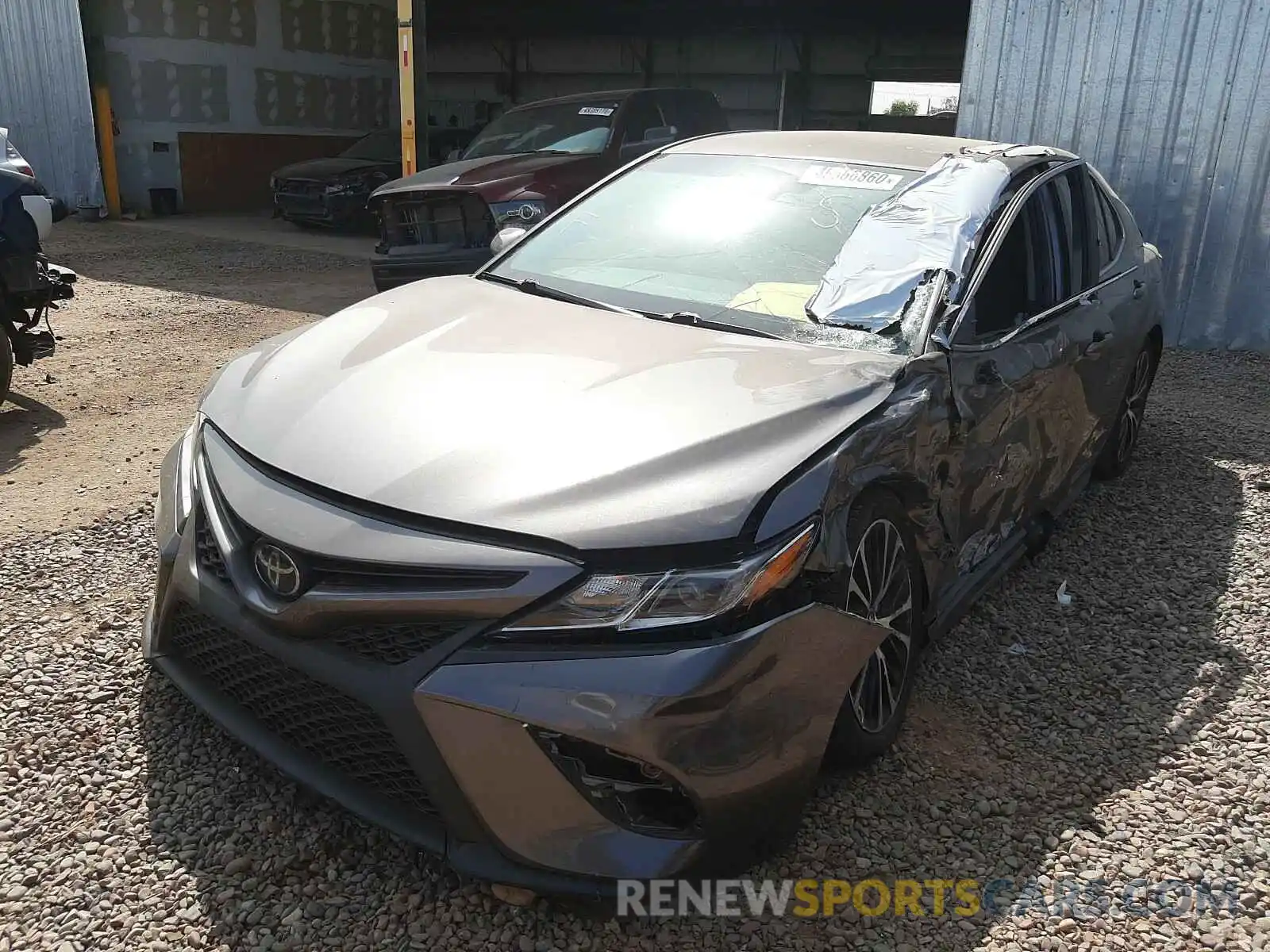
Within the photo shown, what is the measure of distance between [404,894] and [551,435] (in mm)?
1020

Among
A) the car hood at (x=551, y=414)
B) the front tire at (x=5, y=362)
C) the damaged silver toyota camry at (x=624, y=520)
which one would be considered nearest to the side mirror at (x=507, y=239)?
the damaged silver toyota camry at (x=624, y=520)

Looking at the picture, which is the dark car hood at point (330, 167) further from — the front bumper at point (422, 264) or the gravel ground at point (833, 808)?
the gravel ground at point (833, 808)

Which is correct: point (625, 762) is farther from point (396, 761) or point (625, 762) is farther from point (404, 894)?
point (404, 894)

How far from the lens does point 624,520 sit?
1911 mm

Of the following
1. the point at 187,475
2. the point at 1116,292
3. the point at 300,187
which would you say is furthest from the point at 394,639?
the point at 300,187

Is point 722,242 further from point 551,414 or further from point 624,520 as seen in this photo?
point 624,520

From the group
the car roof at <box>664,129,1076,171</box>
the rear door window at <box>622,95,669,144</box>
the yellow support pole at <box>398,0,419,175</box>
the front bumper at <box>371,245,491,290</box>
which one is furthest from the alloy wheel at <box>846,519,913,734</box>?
the yellow support pole at <box>398,0,419,175</box>

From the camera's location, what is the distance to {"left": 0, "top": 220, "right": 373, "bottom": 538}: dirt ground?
4270mm

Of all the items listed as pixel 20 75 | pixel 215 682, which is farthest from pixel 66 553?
pixel 20 75

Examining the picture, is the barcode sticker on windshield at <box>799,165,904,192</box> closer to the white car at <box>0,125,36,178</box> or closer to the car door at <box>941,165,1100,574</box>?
the car door at <box>941,165,1100,574</box>

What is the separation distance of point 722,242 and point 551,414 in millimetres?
1192

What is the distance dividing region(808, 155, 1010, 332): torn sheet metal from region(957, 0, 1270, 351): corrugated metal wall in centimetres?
540

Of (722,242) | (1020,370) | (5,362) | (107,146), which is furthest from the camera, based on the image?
(107,146)

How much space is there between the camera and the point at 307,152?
17.5m
